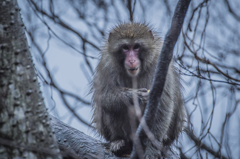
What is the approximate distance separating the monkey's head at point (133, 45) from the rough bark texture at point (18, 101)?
8.00 feet

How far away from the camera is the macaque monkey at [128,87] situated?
496 centimetres

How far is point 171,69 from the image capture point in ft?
17.6

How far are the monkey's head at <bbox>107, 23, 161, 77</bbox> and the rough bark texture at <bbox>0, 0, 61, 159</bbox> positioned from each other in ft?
8.00

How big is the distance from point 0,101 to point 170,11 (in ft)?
15.4

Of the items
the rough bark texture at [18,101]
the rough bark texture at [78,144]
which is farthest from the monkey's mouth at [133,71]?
the rough bark texture at [18,101]

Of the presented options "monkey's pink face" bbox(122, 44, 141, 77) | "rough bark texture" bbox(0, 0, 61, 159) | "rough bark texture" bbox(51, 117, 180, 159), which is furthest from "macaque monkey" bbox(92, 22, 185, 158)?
"rough bark texture" bbox(0, 0, 61, 159)

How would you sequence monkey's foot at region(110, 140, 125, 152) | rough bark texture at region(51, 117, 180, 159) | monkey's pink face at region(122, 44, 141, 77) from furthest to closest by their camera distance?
monkey's pink face at region(122, 44, 141, 77), monkey's foot at region(110, 140, 125, 152), rough bark texture at region(51, 117, 180, 159)

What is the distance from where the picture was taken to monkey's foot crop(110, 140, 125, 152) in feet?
15.0

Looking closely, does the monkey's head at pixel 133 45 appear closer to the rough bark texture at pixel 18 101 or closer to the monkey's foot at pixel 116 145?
the monkey's foot at pixel 116 145

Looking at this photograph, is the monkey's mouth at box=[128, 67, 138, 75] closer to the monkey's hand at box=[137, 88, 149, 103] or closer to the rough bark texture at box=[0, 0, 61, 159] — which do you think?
the monkey's hand at box=[137, 88, 149, 103]

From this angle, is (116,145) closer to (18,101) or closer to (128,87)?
(128,87)

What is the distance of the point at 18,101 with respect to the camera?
8.55 ft

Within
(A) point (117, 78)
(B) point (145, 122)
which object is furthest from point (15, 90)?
(A) point (117, 78)

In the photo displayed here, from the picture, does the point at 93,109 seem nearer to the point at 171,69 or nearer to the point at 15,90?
the point at 171,69
